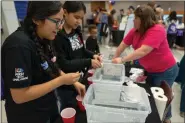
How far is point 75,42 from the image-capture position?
1.42 m

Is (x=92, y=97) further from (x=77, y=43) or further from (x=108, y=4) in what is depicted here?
(x=108, y=4)

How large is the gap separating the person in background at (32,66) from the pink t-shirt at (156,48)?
99cm

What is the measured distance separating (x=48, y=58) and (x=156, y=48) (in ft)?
3.73

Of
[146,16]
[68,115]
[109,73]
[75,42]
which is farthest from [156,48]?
[68,115]

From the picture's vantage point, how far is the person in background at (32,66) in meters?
0.76

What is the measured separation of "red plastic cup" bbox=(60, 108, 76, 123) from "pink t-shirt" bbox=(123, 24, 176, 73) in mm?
976

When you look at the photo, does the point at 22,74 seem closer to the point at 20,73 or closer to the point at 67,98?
the point at 20,73

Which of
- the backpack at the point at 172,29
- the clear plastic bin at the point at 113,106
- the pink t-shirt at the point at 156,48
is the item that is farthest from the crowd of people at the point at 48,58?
the backpack at the point at 172,29

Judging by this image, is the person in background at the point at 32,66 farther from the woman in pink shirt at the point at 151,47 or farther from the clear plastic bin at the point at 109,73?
the woman in pink shirt at the point at 151,47

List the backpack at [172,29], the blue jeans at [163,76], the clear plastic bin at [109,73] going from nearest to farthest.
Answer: the clear plastic bin at [109,73] → the blue jeans at [163,76] → the backpack at [172,29]

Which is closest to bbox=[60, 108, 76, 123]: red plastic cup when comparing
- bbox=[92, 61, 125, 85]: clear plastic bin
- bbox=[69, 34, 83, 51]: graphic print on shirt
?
bbox=[92, 61, 125, 85]: clear plastic bin

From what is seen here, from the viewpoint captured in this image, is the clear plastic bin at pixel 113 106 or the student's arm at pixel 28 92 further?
the clear plastic bin at pixel 113 106

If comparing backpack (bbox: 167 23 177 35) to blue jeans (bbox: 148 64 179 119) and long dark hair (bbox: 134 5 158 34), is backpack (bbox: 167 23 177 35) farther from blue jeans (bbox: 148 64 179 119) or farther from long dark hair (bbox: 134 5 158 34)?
long dark hair (bbox: 134 5 158 34)

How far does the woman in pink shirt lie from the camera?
154 centimetres
